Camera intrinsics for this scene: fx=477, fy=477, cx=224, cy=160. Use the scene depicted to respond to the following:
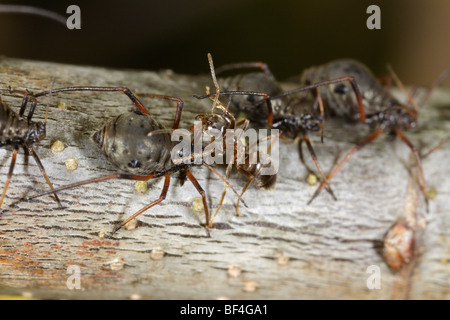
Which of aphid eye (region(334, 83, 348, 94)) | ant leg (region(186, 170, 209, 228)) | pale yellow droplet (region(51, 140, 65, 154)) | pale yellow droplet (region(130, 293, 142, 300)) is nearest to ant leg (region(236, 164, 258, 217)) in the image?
ant leg (region(186, 170, 209, 228))

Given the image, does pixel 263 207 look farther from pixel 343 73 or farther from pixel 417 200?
pixel 343 73

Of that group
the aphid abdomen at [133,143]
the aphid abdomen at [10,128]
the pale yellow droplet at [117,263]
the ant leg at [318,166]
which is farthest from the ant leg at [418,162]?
the aphid abdomen at [10,128]

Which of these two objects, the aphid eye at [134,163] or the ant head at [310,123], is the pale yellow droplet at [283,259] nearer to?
the ant head at [310,123]

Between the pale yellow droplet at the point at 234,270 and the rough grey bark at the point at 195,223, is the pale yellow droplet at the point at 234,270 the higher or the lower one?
the lower one

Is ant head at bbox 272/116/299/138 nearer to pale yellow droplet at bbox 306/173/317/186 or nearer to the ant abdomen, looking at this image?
the ant abdomen

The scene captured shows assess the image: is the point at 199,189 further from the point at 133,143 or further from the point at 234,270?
the point at 234,270

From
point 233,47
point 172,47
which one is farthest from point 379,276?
point 172,47
